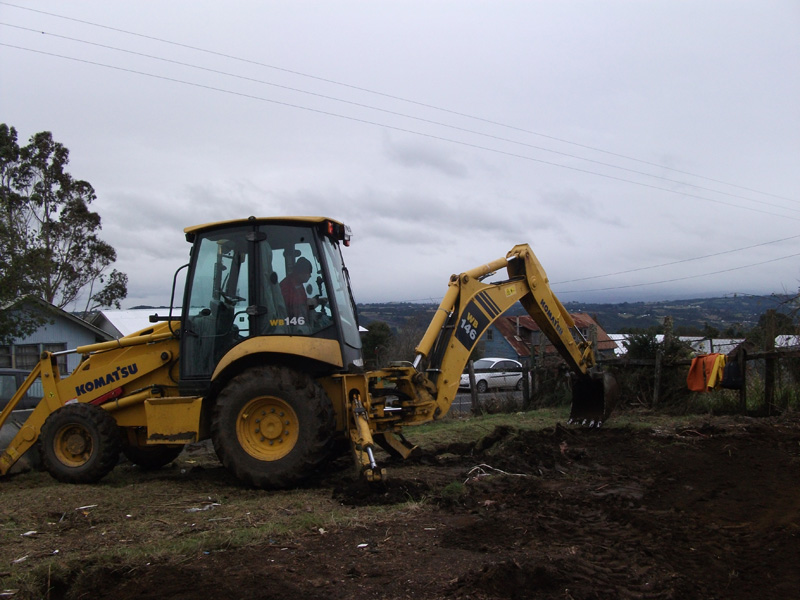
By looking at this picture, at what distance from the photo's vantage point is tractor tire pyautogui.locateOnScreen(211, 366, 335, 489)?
6.72m

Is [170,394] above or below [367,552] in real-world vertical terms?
above

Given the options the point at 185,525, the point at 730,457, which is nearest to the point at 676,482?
the point at 730,457

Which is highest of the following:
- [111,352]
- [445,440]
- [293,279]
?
[293,279]

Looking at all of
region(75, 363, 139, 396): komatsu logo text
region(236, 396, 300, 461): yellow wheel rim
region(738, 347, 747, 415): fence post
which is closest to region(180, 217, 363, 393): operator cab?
region(236, 396, 300, 461): yellow wheel rim

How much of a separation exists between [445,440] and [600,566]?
21.2 ft

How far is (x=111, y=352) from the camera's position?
8.01 m

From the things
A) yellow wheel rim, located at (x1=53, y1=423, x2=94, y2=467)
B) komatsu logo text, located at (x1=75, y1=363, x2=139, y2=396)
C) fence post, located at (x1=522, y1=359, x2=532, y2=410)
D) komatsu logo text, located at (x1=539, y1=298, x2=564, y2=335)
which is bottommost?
fence post, located at (x1=522, y1=359, x2=532, y2=410)

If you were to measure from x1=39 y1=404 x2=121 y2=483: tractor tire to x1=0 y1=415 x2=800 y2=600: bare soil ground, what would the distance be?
27cm

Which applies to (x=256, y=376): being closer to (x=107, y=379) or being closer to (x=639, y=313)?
(x=107, y=379)

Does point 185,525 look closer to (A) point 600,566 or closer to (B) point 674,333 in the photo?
(A) point 600,566

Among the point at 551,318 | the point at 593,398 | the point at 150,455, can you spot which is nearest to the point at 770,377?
the point at 593,398

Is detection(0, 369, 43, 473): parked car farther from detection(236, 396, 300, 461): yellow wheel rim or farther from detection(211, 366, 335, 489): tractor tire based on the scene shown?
detection(236, 396, 300, 461): yellow wheel rim

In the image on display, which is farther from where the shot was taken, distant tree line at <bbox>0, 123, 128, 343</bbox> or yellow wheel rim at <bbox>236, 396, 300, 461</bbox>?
distant tree line at <bbox>0, 123, 128, 343</bbox>

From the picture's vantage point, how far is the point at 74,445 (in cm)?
769
